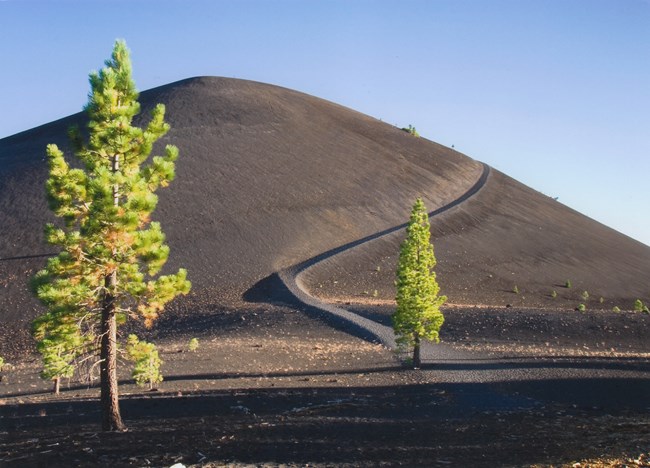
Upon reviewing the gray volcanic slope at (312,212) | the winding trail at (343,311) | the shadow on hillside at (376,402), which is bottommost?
the shadow on hillside at (376,402)

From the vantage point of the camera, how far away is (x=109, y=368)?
56.3ft

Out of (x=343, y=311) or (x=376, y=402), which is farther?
(x=343, y=311)

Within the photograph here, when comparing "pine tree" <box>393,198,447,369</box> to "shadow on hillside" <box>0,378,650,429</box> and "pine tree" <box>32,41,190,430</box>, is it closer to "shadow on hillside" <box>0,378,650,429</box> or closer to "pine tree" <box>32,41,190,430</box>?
"shadow on hillside" <box>0,378,650,429</box>

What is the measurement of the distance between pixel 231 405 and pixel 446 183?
220ft

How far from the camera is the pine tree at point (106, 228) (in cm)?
1603

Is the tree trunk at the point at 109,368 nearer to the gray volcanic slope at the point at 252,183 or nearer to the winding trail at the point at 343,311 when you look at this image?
the winding trail at the point at 343,311

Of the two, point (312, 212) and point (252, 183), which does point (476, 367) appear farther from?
point (252, 183)

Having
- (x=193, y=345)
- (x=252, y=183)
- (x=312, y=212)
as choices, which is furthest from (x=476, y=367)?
(x=252, y=183)

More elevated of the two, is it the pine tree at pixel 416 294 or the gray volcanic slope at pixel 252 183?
the gray volcanic slope at pixel 252 183

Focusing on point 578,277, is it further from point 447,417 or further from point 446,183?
point 447,417

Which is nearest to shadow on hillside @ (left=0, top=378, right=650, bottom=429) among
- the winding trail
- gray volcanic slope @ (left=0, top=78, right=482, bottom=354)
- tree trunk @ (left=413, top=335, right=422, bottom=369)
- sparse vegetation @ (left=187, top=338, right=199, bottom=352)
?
tree trunk @ (left=413, top=335, right=422, bottom=369)

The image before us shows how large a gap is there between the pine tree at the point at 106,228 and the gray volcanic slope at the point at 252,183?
3237 centimetres

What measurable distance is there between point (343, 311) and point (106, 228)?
2864cm

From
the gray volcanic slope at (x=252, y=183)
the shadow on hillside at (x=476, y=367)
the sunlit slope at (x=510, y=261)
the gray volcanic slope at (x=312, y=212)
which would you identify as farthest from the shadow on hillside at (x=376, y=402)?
the gray volcanic slope at (x=252, y=183)
